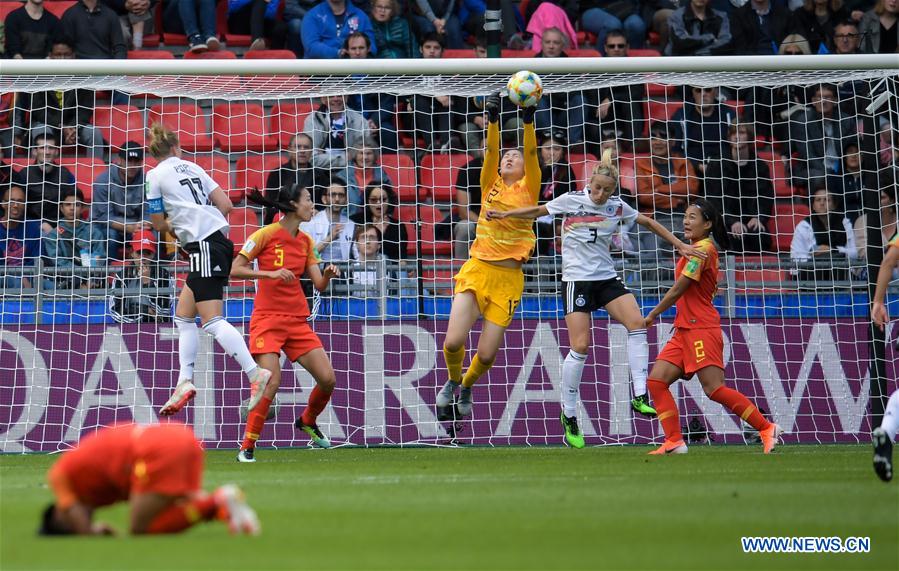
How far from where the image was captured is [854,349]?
41.7 ft

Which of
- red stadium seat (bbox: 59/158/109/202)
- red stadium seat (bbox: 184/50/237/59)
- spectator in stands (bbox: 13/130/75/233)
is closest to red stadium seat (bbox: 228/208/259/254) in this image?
red stadium seat (bbox: 59/158/109/202)

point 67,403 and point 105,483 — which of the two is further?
point 67,403

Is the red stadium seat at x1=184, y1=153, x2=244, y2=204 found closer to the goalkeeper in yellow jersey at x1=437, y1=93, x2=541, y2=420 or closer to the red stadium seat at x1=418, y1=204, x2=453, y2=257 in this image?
the red stadium seat at x1=418, y1=204, x2=453, y2=257

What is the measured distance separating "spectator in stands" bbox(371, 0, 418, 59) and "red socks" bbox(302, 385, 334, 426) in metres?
6.46

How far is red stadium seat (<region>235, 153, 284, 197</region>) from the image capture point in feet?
44.4

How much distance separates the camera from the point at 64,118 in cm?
1388

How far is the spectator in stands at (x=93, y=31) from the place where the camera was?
15203mm

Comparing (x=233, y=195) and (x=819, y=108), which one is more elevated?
(x=819, y=108)

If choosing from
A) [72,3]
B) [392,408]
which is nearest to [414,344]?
[392,408]

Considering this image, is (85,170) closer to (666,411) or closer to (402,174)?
(402,174)

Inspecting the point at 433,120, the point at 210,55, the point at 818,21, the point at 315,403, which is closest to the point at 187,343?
the point at 315,403

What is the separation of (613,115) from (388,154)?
259cm

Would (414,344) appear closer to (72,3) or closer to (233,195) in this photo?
(233,195)

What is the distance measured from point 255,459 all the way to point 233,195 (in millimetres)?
4215
